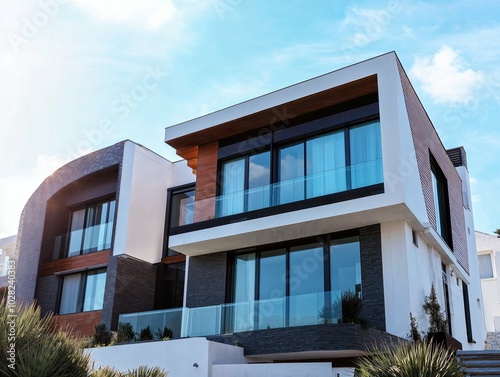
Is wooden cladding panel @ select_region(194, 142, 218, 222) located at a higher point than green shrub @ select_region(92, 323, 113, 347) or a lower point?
higher

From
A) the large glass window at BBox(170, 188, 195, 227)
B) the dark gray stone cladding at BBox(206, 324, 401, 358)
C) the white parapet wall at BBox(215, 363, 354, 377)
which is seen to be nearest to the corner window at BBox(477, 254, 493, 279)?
the large glass window at BBox(170, 188, 195, 227)

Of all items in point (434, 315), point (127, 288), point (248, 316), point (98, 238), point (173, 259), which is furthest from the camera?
point (98, 238)

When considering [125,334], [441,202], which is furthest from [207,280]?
[441,202]

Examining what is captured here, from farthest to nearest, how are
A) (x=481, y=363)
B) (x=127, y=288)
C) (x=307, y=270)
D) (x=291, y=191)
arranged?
(x=127, y=288), (x=291, y=191), (x=307, y=270), (x=481, y=363)

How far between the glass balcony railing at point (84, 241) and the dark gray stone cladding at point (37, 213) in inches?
34.0

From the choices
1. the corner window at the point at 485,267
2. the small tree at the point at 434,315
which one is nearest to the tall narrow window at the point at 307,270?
the small tree at the point at 434,315

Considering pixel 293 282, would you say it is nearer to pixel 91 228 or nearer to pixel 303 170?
pixel 303 170

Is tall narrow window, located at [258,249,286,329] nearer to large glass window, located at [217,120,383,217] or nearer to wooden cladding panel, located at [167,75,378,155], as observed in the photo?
large glass window, located at [217,120,383,217]

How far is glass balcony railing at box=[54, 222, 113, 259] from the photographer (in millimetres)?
24406

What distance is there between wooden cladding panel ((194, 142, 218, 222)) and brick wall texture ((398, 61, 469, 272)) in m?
6.60

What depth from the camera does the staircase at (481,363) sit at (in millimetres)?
13570

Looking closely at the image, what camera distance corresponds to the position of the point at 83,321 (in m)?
23.2

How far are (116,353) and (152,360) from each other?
53.0 inches

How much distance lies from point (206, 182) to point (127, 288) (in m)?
5.62
